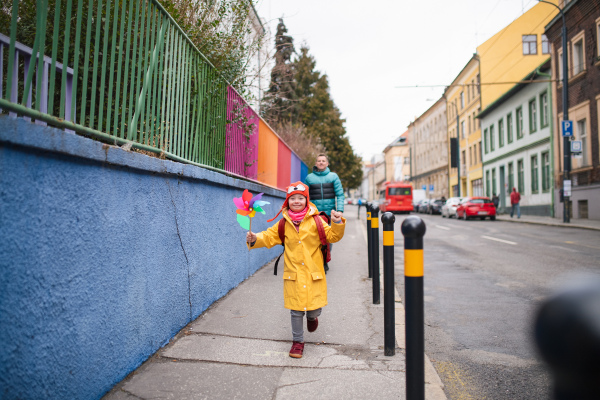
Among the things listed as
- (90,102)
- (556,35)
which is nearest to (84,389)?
(90,102)

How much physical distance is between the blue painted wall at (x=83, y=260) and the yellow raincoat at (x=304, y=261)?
36.0 inches

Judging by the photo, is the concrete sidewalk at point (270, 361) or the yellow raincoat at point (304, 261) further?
the yellow raincoat at point (304, 261)

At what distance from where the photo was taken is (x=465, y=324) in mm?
4816

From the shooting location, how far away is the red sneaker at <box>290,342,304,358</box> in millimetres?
3613

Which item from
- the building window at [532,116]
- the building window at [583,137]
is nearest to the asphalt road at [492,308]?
the building window at [583,137]

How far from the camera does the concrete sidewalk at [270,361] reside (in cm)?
296

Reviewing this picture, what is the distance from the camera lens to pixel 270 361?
3.53 meters

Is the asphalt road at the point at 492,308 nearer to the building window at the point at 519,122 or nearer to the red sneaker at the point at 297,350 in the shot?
the red sneaker at the point at 297,350

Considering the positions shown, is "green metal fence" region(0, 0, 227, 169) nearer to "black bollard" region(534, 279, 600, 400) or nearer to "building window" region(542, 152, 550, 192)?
"black bollard" region(534, 279, 600, 400)

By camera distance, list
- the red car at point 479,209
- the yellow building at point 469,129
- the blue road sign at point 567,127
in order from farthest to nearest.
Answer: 1. the yellow building at point 469,129
2. the red car at point 479,209
3. the blue road sign at point 567,127

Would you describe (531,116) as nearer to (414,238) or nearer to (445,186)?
(445,186)

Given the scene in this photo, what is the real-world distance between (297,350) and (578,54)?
26310 millimetres

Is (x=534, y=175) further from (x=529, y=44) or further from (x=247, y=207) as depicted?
(x=247, y=207)

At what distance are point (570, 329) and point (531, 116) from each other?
109ft
